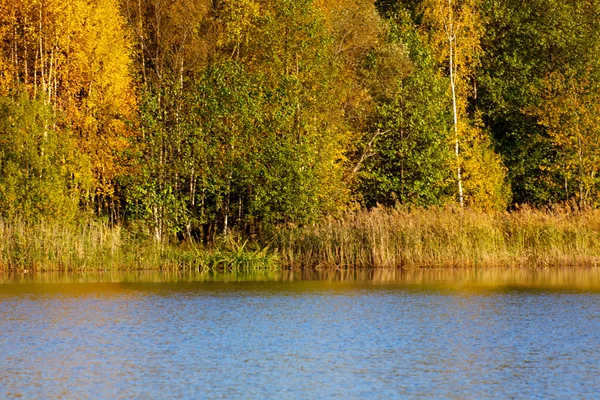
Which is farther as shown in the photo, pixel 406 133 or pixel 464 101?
pixel 464 101

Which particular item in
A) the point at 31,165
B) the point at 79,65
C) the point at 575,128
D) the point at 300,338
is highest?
the point at 79,65

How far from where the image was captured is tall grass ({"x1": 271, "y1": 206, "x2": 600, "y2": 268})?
1391 inches

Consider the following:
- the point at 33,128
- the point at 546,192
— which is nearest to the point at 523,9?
the point at 546,192

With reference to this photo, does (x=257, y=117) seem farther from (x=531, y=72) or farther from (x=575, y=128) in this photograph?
(x=531, y=72)

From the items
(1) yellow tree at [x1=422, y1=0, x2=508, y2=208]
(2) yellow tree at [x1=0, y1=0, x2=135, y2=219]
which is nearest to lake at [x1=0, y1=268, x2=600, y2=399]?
(2) yellow tree at [x1=0, y1=0, x2=135, y2=219]

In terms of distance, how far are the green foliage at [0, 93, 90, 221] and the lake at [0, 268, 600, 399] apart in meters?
6.23

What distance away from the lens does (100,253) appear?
Answer: 3444 cm

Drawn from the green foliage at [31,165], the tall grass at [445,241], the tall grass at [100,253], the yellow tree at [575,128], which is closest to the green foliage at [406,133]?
the yellow tree at [575,128]

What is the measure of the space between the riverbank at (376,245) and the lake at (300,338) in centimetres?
408

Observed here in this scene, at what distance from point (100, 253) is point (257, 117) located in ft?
32.3

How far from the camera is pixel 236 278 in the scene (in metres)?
32.5

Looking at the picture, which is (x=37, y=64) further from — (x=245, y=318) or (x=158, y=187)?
(x=245, y=318)

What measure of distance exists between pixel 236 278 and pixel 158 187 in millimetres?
10189

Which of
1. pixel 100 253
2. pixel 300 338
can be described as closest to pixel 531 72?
pixel 100 253
